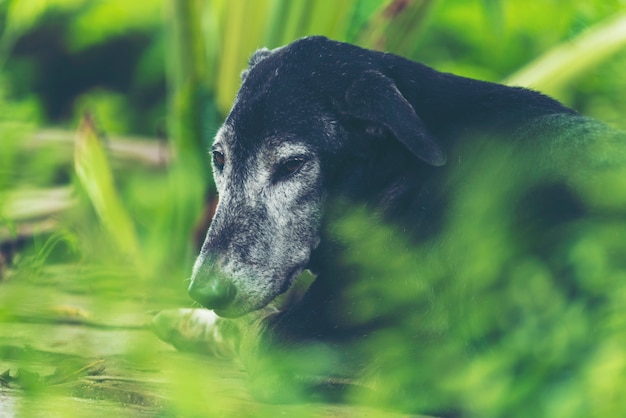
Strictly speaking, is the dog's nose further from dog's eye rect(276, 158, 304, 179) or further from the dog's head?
dog's eye rect(276, 158, 304, 179)

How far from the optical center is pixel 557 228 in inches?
91.2

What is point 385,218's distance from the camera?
2684 mm

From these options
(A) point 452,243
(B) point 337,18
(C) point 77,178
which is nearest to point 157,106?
(C) point 77,178

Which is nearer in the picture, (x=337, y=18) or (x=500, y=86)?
(x=500, y=86)

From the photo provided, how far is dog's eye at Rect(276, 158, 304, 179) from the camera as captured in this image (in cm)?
264

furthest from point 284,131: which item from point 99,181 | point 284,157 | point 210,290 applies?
point 99,181

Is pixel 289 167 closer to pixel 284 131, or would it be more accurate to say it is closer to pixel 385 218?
pixel 284 131

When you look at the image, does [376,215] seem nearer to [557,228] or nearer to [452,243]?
[452,243]

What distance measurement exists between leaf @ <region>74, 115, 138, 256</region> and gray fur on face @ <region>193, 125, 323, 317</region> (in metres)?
1.30

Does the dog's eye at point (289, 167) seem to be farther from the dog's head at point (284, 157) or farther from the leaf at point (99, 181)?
the leaf at point (99, 181)

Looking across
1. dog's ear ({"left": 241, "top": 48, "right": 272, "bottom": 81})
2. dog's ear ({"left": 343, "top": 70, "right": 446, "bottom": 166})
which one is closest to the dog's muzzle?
dog's ear ({"left": 343, "top": 70, "right": 446, "bottom": 166})

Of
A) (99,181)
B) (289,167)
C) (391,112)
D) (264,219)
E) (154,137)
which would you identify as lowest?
(264,219)

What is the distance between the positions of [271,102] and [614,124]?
94 cm

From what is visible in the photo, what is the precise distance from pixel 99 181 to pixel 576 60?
5.98 ft
